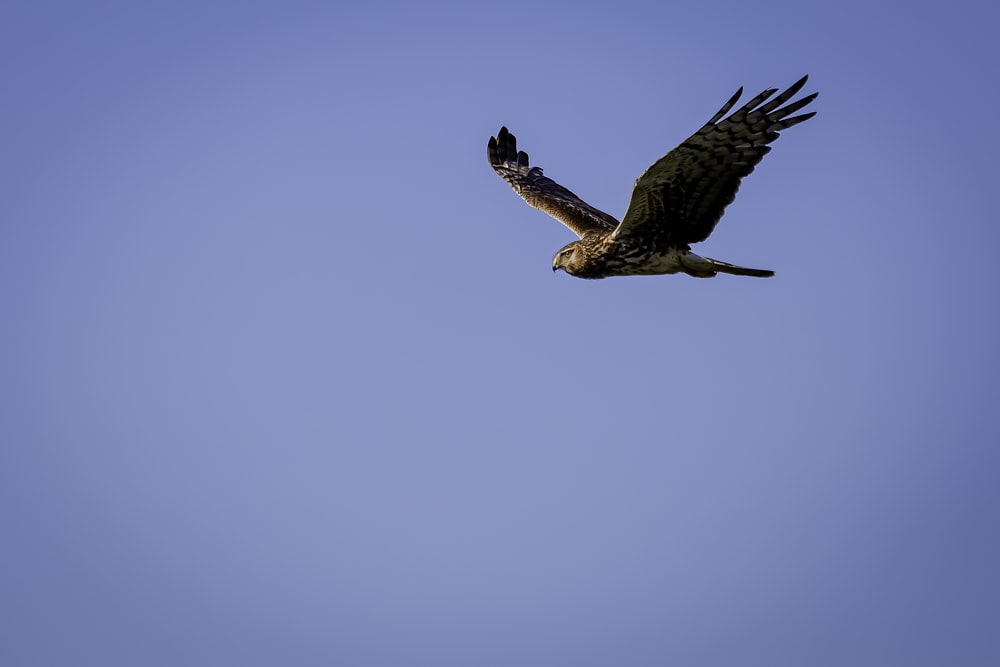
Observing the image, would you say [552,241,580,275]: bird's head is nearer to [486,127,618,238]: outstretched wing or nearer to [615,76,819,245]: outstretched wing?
[486,127,618,238]: outstretched wing

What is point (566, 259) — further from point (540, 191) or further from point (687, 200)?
point (540, 191)

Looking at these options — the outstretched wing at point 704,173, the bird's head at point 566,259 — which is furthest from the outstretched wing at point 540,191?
the outstretched wing at point 704,173

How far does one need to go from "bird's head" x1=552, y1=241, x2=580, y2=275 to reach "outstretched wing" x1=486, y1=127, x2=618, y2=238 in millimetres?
510

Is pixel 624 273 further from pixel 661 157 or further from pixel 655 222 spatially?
pixel 661 157

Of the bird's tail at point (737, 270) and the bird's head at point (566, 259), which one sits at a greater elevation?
the bird's head at point (566, 259)

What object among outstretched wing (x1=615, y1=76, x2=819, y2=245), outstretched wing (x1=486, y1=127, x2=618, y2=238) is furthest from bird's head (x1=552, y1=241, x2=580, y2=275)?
outstretched wing (x1=615, y1=76, x2=819, y2=245)

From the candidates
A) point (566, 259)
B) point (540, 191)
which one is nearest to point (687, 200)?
point (566, 259)

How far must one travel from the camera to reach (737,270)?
12.7m

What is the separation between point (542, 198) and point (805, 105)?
5096 millimetres

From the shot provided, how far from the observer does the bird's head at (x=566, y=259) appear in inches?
541

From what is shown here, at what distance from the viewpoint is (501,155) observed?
59.6 feet

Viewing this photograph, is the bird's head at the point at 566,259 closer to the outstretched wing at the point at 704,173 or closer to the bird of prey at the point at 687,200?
the bird of prey at the point at 687,200

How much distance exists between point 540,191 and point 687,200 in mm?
4607

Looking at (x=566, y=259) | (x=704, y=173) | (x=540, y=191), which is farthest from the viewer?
(x=540, y=191)
